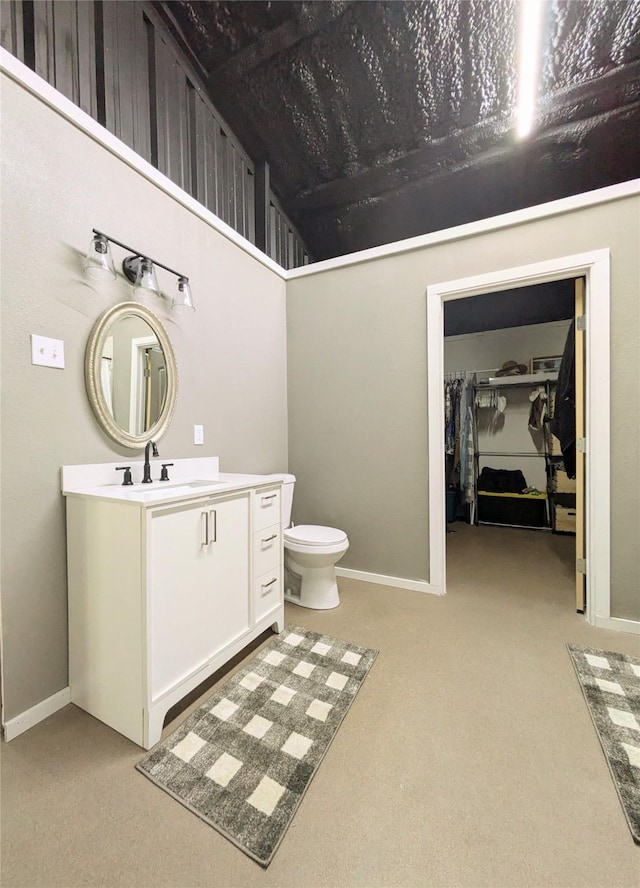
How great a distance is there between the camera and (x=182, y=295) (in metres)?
1.80

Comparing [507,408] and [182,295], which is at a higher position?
[182,295]

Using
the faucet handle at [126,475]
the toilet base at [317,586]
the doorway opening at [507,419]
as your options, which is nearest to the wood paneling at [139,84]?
the faucet handle at [126,475]

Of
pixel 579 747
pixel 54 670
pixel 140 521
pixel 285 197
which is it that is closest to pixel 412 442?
pixel 579 747

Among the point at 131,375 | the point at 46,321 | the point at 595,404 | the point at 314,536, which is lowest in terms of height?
the point at 314,536

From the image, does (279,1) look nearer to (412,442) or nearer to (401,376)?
(401,376)

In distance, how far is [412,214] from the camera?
9.41 feet

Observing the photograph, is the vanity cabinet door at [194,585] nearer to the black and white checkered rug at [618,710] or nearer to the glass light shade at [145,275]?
the glass light shade at [145,275]

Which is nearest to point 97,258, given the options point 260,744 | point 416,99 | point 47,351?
point 47,351

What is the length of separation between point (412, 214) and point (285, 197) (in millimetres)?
1105

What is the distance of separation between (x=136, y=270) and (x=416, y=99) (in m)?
2.05

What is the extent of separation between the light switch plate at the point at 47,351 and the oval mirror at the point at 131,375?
0.10 meters

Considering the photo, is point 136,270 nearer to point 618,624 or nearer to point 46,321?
point 46,321

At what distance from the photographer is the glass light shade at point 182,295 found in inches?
70.1

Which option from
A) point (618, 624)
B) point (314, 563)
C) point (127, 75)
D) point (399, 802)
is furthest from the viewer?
point (314, 563)
